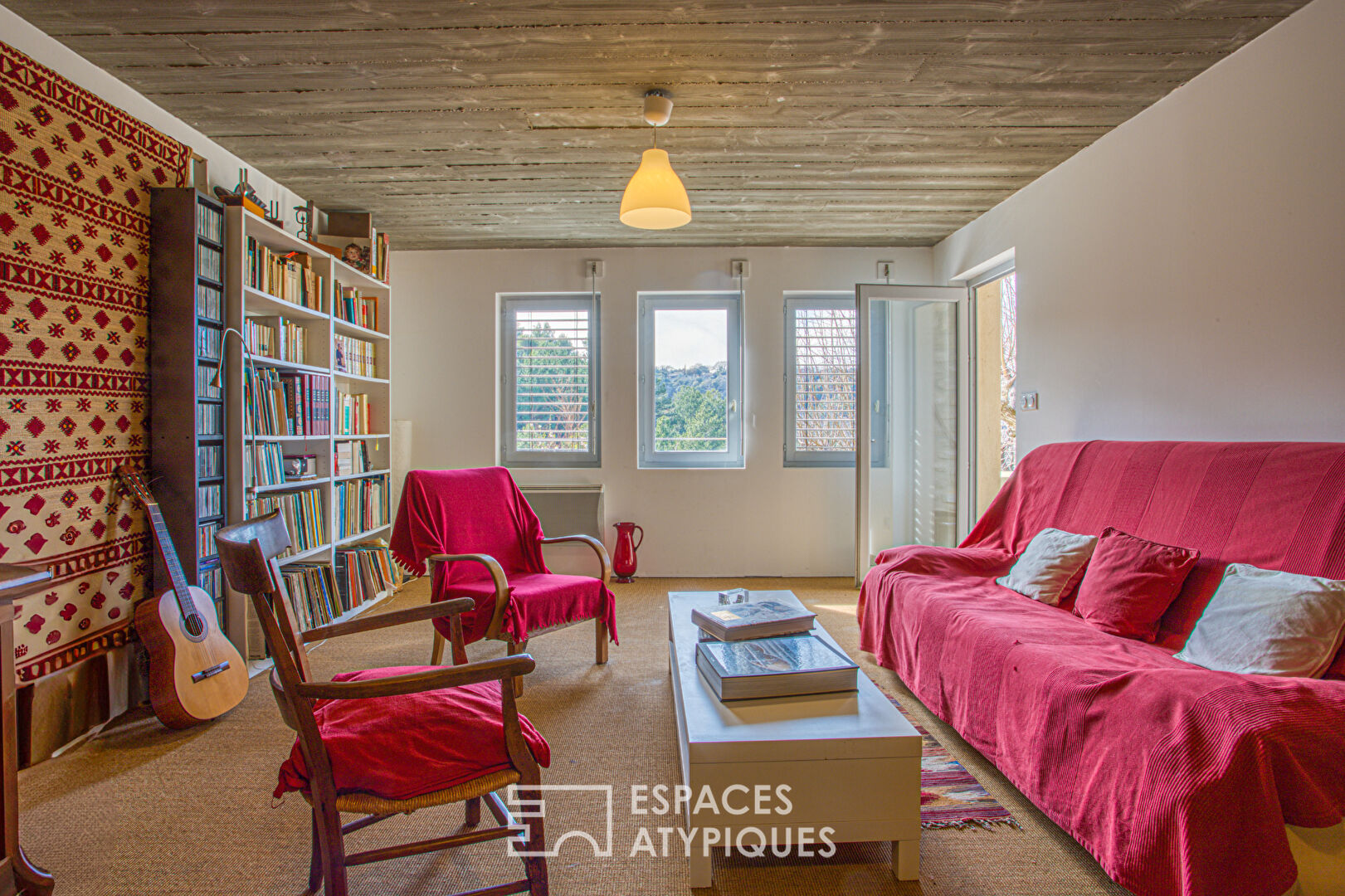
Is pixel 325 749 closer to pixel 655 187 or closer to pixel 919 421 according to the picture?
pixel 655 187

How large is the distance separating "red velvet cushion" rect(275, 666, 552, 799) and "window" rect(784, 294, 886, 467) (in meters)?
3.76

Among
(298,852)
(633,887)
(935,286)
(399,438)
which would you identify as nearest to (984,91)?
(935,286)

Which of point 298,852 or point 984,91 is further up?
point 984,91

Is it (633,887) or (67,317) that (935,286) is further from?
(67,317)

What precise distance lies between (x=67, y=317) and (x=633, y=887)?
8.40ft

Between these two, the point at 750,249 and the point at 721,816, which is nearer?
the point at 721,816

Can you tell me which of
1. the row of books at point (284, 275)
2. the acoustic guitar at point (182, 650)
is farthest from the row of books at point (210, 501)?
the row of books at point (284, 275)

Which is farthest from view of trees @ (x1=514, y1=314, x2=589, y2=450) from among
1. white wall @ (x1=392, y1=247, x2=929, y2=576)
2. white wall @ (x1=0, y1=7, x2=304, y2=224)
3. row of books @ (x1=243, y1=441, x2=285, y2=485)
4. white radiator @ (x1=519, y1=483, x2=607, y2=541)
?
row of books @ (x1=243, y1=441, x2=285, y2=485)

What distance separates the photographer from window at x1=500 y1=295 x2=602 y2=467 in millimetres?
4984

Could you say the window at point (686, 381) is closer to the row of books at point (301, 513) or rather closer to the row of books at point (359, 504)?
the row of books at point (359, 504)

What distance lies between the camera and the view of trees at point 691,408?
4.98 m

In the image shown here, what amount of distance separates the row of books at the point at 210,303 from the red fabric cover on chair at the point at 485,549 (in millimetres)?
1036

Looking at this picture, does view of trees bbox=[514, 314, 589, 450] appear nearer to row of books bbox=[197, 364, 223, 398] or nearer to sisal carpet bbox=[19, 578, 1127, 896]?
row of books bbox=[197, 364, 223, 398]

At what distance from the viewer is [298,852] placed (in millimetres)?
1705
